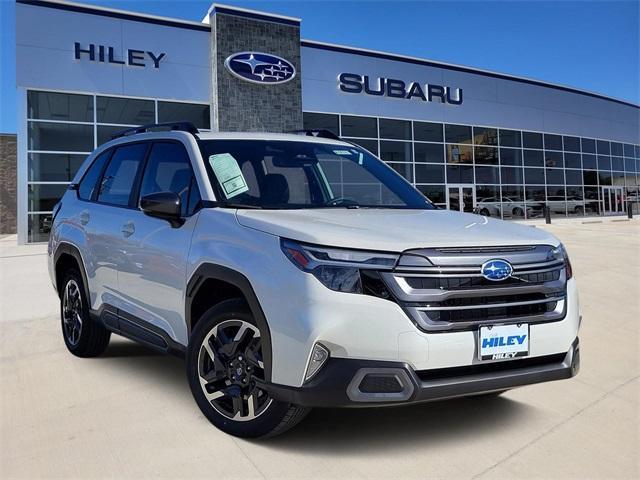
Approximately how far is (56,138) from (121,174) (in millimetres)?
15875

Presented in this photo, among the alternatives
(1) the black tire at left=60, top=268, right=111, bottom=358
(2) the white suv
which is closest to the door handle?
(2) the white suv

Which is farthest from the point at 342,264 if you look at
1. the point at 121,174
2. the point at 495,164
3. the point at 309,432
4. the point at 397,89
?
the point at 495,164

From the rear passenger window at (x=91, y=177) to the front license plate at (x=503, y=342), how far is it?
A: 3.63 m

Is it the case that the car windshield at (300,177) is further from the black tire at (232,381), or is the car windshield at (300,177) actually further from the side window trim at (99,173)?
the side window trim at (99,173)

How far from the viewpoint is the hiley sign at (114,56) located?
18.4 metres

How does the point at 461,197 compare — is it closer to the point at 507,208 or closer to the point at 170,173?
the point at 507,208

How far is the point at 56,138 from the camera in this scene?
61.0ft

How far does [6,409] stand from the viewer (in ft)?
12.1

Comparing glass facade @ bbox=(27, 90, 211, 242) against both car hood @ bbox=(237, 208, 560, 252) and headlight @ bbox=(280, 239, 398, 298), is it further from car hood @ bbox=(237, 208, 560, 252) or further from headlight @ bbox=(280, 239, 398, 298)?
headlight @ bbox=(280, 239, 398, 298)

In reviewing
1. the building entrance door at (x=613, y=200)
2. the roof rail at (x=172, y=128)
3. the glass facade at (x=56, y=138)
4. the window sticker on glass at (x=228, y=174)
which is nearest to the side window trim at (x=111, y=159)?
the roof rail at (x=172, y=128)

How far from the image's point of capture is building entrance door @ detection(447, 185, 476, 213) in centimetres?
2682

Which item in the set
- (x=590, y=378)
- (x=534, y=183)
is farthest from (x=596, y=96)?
(x=590, y=378)

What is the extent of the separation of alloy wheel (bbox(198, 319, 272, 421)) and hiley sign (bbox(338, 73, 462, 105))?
69.4 feet

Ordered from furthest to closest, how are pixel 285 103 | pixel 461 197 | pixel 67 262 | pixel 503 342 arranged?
1. pixel 461 197
2. pixel 285 103
3. pixel 67 262
4. pixel 503 342
